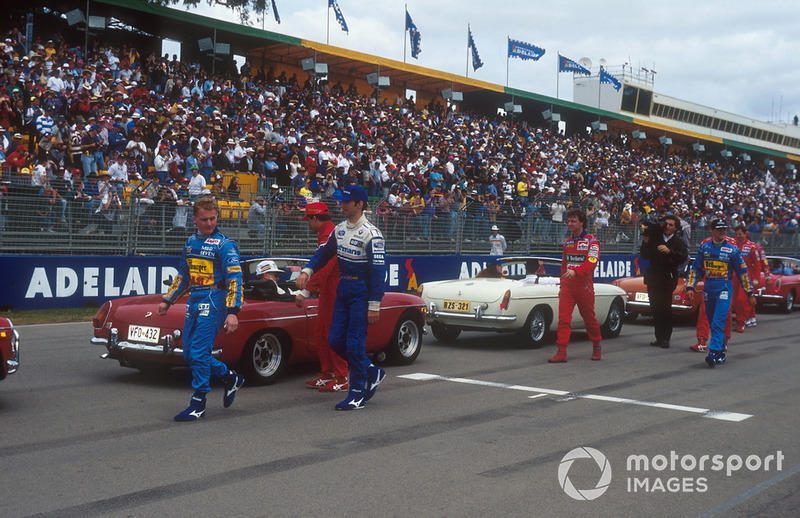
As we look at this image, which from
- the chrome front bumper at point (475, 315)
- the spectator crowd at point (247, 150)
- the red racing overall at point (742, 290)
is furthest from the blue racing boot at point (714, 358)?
the spectator crowd at point (247, 150)

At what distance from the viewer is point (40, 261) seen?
13438 millimetres

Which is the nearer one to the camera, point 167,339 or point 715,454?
point 715,454

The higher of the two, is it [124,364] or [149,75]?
[149,75]

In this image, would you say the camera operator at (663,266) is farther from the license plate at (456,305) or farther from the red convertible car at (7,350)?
the red convertible car at (7,350)

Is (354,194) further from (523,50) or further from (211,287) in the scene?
(523,50)

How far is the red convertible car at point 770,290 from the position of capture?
1474 centimetres

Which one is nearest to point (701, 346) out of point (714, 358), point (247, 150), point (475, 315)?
point (714, 358)

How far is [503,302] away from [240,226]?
699 centimetres

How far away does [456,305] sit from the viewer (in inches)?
439

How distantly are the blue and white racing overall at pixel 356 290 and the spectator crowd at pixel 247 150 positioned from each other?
8.35m

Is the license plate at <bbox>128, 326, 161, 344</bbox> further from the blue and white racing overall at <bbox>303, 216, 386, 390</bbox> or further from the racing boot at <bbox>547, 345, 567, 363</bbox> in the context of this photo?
the racing boot at <bbox>547, 345, 567, 363</bbox>

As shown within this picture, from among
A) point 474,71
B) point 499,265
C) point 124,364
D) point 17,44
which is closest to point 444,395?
point 124,364

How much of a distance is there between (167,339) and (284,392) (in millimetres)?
1143

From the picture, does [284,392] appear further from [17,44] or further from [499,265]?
[17,44]
